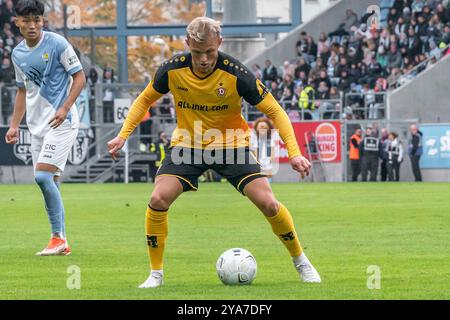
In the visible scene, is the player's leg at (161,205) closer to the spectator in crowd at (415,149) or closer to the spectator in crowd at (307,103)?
the spectator in crowd at (415,149)

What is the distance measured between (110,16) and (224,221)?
132 feet

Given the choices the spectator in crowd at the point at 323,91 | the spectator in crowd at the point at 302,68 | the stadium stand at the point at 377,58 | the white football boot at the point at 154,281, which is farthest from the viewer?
the spectator in crowd at the point at 302,68

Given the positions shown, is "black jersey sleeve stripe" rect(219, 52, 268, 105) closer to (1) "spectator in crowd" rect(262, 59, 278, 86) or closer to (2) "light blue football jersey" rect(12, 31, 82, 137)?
(2) "light blue football jersey" rect(12, 31, 82, 137)

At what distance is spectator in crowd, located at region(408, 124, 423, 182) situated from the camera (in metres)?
38.1

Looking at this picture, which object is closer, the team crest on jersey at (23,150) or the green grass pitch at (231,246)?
the green grass pitch at (231,246)

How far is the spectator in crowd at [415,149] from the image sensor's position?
38094 millimetres

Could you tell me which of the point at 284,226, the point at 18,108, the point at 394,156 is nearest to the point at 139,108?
the point at 284,226

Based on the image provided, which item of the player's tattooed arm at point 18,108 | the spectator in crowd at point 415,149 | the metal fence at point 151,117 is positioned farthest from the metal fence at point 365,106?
the player's tattooed arm at point 18,108

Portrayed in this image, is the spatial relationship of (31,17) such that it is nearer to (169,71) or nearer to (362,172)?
(169,71)

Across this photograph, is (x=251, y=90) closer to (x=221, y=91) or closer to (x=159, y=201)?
(x=221, y=91)

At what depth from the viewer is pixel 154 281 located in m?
9.59

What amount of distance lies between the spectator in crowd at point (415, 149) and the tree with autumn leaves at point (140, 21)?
18.5 metres

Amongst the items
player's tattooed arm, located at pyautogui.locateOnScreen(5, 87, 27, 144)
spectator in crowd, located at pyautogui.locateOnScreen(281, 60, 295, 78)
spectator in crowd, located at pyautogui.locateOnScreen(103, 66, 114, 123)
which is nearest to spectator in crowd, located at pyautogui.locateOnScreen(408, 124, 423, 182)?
spectator in crowd, located at pyautogui.locateOnScreen(281, 60, 295, 78)

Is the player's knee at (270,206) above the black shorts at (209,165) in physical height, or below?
below
